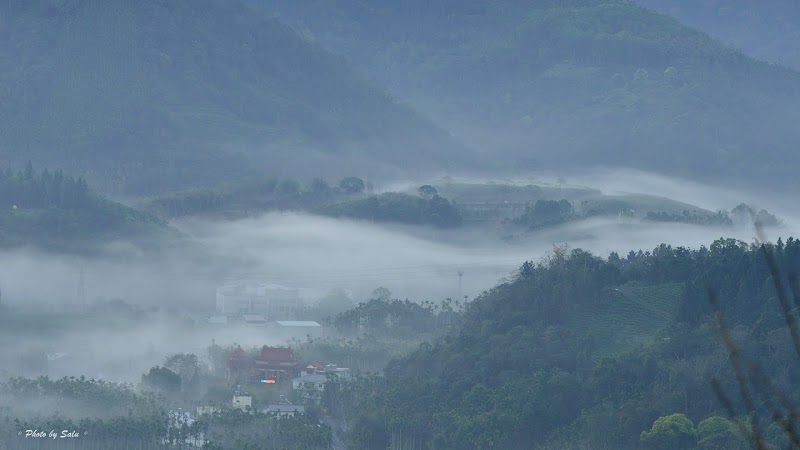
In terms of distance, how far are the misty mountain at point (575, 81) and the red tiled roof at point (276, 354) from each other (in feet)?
220

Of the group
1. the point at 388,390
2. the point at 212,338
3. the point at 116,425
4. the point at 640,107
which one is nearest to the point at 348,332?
the point at 212,338

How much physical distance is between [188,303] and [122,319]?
29.7ft

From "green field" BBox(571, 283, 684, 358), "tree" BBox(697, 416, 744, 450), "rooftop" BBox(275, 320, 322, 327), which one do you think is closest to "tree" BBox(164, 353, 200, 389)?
"green field" BBox(571, 283, 684, 358)

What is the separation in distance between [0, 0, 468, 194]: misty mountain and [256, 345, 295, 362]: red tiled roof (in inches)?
1664

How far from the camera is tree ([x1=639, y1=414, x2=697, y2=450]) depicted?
142 feet

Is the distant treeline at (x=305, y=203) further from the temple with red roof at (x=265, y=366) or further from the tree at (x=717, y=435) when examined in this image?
the tree at (x=717, y=435)

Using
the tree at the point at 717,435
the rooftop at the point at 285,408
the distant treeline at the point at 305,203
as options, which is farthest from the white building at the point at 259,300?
the tree at the point at 717,435

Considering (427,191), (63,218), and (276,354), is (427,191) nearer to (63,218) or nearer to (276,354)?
(63,218)

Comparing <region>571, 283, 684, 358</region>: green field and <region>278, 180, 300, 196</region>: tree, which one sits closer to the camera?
<region>571, 283, 684, 358</region>: green field

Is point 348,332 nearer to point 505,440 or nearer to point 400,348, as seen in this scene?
point 400,348

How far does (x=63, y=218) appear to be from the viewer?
285ft

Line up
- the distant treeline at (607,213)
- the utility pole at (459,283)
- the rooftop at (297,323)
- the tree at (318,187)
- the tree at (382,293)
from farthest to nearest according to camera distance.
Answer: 1. the tree at (318,187)
2. the distant treeline at (607,213)
3. the utility pole at (459,283)
4. the tree at (382,293)
5. the rooftop at (297,323)

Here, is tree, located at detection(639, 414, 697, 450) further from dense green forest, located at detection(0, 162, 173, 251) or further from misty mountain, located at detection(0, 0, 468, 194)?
misty mountain, located at detection(0, 0, 468, 194)

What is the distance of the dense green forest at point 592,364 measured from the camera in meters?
45.9
